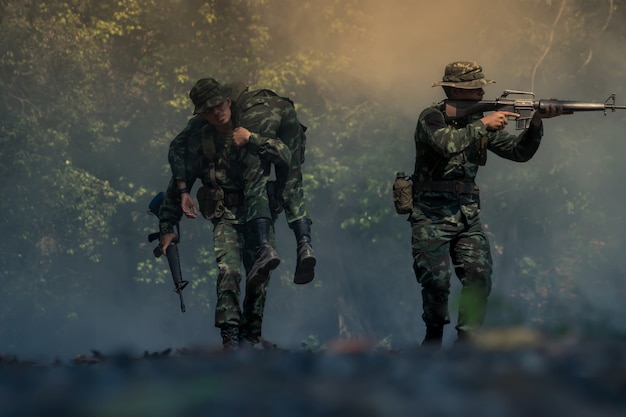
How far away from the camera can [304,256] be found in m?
9.04

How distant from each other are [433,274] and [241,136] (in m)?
1.78

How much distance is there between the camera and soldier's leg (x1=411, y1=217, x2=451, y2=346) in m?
8.05

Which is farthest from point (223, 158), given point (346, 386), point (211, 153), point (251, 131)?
point (346, 386)

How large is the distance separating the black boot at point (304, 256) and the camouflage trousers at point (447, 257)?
3.19ft

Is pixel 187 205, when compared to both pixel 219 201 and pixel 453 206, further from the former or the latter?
pixel 453 206

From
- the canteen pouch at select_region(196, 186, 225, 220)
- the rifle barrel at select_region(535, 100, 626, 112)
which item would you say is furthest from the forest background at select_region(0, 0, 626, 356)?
the rifle barrel at select_region(535, 100, 626, 112)

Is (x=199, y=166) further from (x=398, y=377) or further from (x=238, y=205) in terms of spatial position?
(x=398, y=377)

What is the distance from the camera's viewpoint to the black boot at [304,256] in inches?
356

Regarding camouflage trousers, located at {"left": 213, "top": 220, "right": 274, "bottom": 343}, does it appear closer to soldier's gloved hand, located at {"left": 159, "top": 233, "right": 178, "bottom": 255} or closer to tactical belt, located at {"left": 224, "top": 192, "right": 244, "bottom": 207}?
tactical belt, located at {"left": 224, "top": 192, "right": 244, "bottom": 207}

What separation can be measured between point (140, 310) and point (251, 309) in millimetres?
24165

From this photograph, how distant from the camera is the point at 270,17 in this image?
3247 centimetres

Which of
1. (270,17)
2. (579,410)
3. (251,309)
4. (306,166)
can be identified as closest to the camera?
(579,410)

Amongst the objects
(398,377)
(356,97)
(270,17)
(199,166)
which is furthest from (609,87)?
(398,377)

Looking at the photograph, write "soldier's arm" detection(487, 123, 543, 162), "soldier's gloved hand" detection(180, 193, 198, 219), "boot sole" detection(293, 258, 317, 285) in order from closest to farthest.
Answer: "soldier's arm" detection(487, 123, 543, 162) < "boot sole" detection(293, 258, 317, 285) < "soldier's gloved hand" detection(180, 193, 198, 219)
